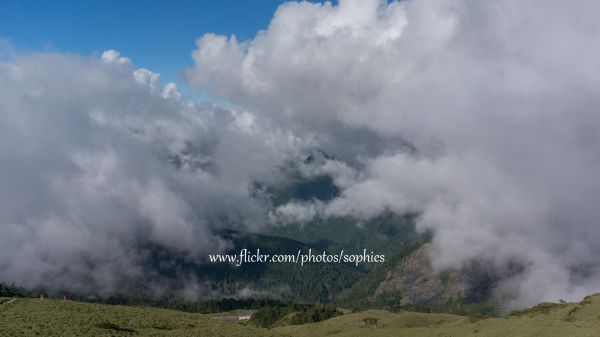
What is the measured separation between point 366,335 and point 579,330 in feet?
236

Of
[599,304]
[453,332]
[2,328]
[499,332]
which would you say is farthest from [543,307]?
[2,328]

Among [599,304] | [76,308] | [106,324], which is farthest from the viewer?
[599,304]

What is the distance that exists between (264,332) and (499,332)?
2366 inches

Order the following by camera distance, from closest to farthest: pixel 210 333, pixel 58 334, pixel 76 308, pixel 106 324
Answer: pixel 58 334 → pixel 106 324 → pixel 210 333 → pixel 76 308

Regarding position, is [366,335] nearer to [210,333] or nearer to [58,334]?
[210,333]

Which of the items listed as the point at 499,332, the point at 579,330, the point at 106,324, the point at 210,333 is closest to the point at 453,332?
the point at 499,332

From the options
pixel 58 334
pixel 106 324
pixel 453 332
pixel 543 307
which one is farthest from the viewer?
pixel 543 307

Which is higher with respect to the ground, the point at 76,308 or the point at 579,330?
the point at 76,308

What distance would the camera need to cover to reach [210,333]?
128375 mm

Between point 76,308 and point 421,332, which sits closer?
point 76,308

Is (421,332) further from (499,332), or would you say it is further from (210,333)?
(210,333)

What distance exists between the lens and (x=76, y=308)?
458 ft

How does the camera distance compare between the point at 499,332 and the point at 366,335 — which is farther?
the point at 366,335

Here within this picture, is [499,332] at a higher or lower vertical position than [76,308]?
lower
